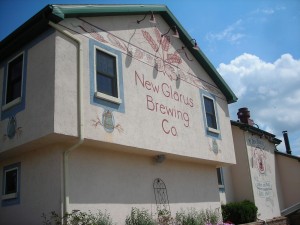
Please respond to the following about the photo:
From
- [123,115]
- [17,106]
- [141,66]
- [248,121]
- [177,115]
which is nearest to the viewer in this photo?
[17,106]

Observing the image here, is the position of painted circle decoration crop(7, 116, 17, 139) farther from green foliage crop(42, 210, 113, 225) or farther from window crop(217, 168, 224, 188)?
window crop(217, 168, 224, 188)

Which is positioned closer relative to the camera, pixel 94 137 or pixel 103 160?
pixel 94 137

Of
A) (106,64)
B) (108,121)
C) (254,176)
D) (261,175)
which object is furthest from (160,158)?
(261,175)

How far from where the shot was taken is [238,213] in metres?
16.8

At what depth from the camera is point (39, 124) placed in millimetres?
9531

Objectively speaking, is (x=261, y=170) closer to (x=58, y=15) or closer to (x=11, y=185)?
(x=11, y=185)

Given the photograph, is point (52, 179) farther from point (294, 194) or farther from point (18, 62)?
point (294, 194)

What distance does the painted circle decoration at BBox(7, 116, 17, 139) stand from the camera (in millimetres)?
10391

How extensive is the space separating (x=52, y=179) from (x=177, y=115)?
5.63 m

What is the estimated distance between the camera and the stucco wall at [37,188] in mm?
9648

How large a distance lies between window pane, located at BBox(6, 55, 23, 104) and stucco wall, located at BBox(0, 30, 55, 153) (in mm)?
529

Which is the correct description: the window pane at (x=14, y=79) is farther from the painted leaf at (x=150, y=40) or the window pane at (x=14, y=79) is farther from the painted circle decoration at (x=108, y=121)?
the painted leaf at (x=150, y=40)

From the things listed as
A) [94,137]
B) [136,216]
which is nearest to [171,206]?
[136,216]

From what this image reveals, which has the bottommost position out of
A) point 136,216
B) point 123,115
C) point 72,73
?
point 136,216
